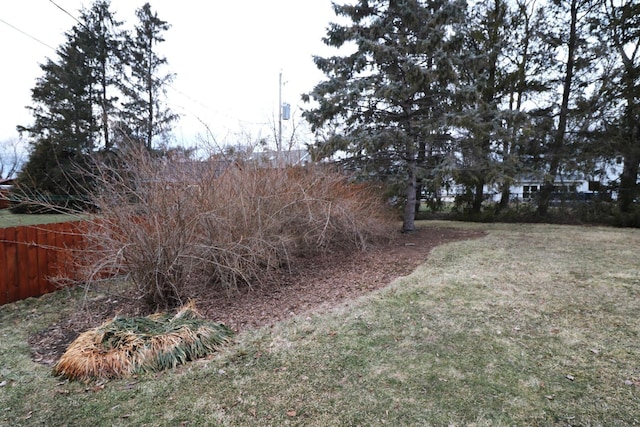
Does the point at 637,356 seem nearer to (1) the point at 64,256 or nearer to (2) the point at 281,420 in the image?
(2) the point at 281,420

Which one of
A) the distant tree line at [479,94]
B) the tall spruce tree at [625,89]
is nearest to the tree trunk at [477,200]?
the distant tree line at [479,94]

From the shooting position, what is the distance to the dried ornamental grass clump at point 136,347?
8.23 feet

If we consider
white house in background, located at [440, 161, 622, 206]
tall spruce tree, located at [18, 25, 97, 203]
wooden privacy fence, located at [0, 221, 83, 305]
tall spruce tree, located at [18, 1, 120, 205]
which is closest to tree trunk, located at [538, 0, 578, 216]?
white house in background, located at [440, 161, 622, 206]

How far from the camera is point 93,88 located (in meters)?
16.9

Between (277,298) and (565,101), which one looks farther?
(565,101)

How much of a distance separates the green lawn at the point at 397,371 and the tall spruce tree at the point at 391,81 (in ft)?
16.2

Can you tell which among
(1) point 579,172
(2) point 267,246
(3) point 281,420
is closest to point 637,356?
(3) point 281,420

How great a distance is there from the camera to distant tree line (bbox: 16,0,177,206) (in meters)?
15.9

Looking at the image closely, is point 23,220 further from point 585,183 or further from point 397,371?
point 585,183

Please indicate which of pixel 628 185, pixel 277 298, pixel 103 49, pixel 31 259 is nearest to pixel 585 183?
pixel 628 185

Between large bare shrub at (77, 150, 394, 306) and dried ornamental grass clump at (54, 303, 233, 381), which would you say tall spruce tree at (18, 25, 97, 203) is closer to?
large bare shrub at (77, 150, 394, 306)

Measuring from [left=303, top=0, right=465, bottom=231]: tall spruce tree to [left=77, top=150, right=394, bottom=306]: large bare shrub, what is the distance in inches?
113

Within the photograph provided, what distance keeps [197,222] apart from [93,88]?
17.7 meters

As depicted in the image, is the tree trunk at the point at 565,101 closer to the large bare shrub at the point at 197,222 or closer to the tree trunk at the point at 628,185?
the tree trunk at the point at 628,185
